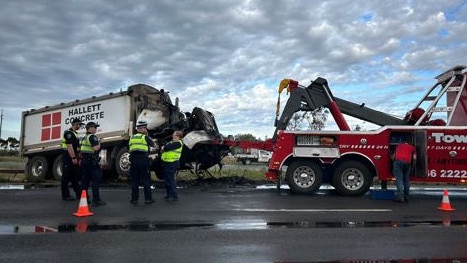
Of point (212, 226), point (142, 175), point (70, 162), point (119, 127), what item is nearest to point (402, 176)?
point (212, 226)

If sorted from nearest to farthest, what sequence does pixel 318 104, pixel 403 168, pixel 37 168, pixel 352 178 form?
pixel 403 168, pixel 352 178, pixel 318 104, pixel 37 168

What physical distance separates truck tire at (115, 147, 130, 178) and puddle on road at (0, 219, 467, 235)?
832cm

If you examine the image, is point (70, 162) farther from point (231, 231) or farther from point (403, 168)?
point (403, 168)

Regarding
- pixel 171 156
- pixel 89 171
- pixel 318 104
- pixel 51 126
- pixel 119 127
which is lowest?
pixel 89 171

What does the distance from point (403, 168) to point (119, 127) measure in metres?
9.75

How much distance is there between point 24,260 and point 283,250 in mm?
3102

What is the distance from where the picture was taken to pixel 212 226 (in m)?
7.92

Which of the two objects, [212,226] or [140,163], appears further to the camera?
[140,163]

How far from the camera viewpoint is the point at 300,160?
13.0 meters

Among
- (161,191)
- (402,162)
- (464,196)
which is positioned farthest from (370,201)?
(161,191)

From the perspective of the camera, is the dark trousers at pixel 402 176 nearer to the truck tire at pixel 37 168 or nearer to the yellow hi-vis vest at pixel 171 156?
the yellow hi-vis vest at pixel 171 156

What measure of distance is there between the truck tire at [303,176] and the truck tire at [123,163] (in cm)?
601

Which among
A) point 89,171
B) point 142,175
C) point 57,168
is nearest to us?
point 89,171

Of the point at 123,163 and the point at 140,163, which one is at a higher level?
the point at 123,163
